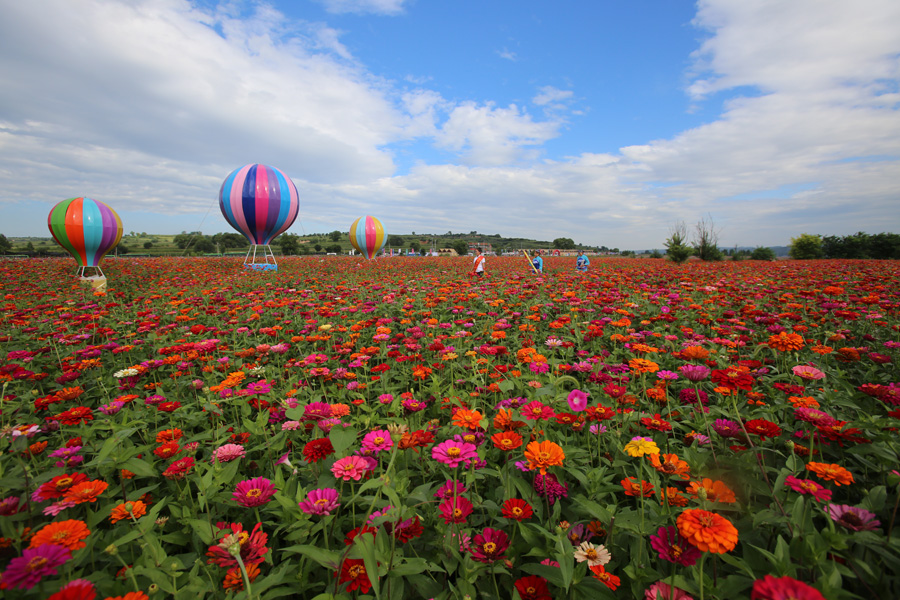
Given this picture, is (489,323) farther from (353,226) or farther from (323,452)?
(353,226)

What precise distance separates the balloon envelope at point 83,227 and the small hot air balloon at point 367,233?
41.7 feet

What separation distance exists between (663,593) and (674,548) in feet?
0.62

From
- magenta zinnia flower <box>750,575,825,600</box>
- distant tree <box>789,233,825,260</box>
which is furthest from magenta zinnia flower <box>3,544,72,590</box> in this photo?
distant tree <box>789,233,825,260</box>

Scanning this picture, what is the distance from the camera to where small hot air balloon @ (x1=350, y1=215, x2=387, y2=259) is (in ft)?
73.1

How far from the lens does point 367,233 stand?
72.9ft

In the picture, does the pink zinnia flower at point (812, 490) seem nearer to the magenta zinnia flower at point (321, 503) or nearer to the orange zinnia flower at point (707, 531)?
the orange zinnia flower at point (707, 531)

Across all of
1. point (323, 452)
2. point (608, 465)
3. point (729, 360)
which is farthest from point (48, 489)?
point (729, 360)

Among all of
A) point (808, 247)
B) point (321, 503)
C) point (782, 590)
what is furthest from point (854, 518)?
point (808, 247)

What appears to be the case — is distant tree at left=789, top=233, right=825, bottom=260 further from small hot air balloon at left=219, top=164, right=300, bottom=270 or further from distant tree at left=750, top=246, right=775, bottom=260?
small hot air balloon at left=219, top=164, right=300, bottom=270

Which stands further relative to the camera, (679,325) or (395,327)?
(395,327)

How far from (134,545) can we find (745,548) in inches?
94.3

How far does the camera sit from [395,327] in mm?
4512

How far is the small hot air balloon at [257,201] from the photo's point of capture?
13.3 metres

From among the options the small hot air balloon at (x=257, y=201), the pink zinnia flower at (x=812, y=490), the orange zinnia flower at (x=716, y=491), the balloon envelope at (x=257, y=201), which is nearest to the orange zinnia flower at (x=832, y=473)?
the pink zinnia flower at (x=812, y=490)
